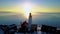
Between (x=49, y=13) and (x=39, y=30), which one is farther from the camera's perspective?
(x=49, y=13)

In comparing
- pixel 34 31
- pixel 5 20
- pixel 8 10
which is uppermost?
pixel 8 10

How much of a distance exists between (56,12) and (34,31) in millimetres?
973

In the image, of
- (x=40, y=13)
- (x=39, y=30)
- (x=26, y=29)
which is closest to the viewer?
(x=26, y=29)

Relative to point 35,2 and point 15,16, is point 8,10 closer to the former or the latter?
point 15,16

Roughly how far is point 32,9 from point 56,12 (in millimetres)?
669

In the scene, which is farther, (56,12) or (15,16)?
(56,12)

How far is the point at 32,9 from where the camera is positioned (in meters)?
3.32

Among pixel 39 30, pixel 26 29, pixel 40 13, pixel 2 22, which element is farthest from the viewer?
pixel 40 13

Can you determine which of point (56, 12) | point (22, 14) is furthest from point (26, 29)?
point (56, 12)

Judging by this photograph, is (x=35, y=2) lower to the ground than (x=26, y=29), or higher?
higher

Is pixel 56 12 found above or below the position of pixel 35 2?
below

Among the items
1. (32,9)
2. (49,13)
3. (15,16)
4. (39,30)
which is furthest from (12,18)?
(49,13)

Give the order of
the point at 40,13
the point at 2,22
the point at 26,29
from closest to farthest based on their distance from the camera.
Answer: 1. the point at 26,29
2. the point at 2,22
3. the point at 40,13

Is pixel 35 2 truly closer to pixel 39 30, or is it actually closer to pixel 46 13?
pixel 46 13
